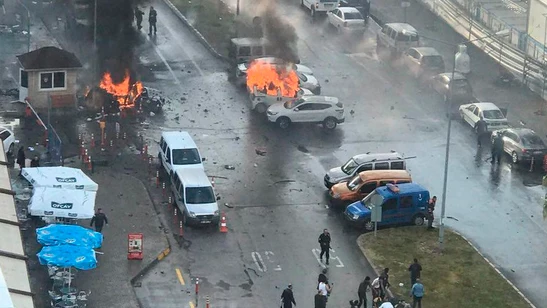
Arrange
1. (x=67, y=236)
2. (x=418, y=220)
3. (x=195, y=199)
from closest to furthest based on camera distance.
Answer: (x=67, y=236)
(x=195, y=199)
(x=418, y=220)

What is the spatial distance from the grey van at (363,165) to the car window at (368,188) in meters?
1.36

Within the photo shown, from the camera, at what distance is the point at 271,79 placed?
51.9 meters

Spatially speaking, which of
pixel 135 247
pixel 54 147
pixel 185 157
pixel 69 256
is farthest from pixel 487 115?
pixel 69 256

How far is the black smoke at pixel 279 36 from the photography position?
5569 cm

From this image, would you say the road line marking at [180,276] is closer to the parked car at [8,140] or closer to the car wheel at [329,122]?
the parked car at [8,140]

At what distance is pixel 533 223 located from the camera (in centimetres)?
3984

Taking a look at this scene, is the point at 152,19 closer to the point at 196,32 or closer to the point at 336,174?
the point at 196,32

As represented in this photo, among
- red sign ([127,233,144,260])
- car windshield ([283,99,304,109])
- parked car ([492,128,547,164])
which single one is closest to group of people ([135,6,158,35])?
car windshield ([283,99,304,109])

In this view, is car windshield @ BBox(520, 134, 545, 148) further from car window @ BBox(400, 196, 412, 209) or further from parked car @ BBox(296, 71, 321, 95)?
parked car @ BBox(296, 71, 321, 95)

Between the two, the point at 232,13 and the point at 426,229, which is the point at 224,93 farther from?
the point at 426,229

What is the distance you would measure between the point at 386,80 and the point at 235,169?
45.2ft

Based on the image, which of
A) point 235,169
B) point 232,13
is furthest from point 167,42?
point 235,169

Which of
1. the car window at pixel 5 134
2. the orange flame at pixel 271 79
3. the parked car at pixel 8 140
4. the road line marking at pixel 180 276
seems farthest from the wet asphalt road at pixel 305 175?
the car window at pixel 5 134

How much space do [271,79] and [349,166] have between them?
1071cm
